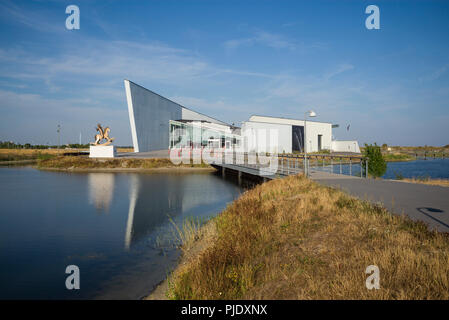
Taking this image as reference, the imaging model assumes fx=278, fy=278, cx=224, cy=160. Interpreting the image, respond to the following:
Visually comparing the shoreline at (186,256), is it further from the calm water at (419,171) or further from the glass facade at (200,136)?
the glass facade at (200,136)

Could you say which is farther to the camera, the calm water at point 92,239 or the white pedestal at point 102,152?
the white pedestal at point 102,152

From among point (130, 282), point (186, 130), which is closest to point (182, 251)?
point (130, 282)

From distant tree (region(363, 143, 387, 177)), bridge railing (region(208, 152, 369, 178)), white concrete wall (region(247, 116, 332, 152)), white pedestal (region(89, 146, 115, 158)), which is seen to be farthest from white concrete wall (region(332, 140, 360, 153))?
distant tree (region(363, 143, 387, 177))

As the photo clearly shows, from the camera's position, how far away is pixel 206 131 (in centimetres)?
4038

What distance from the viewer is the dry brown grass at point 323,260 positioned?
3.64 meters

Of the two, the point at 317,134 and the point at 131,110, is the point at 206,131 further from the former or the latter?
the point at 317,134

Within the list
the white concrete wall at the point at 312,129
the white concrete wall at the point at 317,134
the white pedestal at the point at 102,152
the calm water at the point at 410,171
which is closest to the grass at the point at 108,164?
the white pedestal at the point at 102,152

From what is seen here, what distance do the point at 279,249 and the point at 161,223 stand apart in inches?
257

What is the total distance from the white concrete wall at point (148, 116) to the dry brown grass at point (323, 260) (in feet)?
118

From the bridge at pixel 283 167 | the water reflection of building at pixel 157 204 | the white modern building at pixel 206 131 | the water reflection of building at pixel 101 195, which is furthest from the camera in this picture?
the white modern building at pixel 206 131

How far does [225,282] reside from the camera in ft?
14.4

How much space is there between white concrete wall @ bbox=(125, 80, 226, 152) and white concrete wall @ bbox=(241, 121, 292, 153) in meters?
14.6

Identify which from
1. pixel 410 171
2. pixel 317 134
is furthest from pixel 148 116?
pixel 410 171
